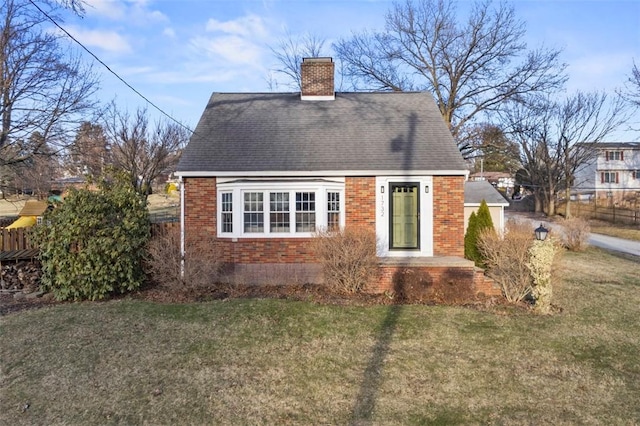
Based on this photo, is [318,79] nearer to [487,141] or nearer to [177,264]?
[177,264]

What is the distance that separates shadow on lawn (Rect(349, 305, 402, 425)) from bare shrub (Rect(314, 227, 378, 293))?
1.53 metres

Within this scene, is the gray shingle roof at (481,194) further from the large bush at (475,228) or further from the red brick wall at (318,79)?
the red brick wall at (318,79)

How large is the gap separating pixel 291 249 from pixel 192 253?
259 cm

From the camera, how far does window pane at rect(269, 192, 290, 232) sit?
10.9 meters

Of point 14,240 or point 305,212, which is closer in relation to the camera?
point 14,240

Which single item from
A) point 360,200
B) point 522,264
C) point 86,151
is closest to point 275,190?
point 360,200

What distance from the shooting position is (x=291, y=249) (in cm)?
1082

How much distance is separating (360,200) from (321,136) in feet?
8.17

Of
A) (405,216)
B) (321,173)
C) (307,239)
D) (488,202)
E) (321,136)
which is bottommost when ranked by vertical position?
(307,239)

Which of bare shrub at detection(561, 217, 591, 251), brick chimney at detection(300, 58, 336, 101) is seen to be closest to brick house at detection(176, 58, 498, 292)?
brick chimney at detection(300, 58, 336, 101)

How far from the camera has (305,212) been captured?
35.8ft

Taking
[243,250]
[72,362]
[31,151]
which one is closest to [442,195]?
[243,250]

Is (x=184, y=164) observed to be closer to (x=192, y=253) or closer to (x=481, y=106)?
(x=192, y=253)

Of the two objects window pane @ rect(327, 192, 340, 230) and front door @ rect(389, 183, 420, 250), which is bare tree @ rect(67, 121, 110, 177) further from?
front door @ rect(389, 183, 420, 250)
